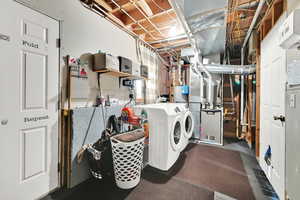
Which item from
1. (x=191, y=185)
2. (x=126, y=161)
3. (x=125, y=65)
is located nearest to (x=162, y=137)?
(x=126, y=161)

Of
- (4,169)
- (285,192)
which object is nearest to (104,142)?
(4,169)

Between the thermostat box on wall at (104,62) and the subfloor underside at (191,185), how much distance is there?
1641 millimetres

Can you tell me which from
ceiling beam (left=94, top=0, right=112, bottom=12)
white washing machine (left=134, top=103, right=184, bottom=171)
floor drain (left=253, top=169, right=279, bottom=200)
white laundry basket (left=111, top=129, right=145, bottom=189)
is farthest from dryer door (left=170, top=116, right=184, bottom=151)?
ceiling beam (left=94, top=0, right=112, bottom=12)

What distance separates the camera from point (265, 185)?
5.71 feet

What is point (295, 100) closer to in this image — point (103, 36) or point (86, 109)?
point (86, 109)

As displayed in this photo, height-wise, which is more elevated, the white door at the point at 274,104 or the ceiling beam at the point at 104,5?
the ceiling beam at the point at 104,5

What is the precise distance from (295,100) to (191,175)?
1556 millimetres

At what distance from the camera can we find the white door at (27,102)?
1.27 meters

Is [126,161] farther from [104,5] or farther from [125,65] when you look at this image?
[104,5]

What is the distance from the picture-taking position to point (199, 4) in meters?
1.57

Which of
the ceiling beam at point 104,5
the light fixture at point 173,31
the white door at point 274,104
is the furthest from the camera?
the light fixture at point 173,31

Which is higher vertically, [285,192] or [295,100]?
[295,100]

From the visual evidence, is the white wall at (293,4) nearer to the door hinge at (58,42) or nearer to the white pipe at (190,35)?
the white pipe at (190,35)

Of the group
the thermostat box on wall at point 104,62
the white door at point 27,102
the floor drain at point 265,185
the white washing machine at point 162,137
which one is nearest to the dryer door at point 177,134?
the white washing machine at point 162,137
